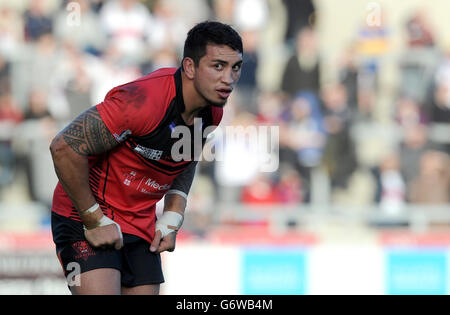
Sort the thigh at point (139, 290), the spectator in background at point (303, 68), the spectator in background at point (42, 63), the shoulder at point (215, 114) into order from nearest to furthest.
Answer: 1. the thigh at point (139, 290)
2. the shoulder at point (215, 114)
3. the spectator in background at point (42, 63)
4. the spectator in background at point (303, 68)

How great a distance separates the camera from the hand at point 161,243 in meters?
4.99

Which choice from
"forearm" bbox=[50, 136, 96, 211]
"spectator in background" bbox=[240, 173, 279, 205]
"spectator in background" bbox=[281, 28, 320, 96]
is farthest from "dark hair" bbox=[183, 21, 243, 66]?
"spectator in background" bbox=[281, 28, 320, 96]

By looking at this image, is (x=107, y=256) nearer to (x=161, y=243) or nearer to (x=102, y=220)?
(x=102, y=220)

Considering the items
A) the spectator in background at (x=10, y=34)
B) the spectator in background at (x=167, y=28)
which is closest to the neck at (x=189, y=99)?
the spectator in background at (x=167, y=28)

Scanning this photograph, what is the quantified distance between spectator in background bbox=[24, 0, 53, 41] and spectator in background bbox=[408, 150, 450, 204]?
5.48 meters

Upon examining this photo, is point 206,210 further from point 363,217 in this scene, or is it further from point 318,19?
point 318,19

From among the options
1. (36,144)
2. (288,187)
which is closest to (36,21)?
(36,144)

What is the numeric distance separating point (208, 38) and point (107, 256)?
1412 millimetres

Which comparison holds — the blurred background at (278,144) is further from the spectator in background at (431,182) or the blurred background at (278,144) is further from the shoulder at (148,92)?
the shoulder at (148,92)

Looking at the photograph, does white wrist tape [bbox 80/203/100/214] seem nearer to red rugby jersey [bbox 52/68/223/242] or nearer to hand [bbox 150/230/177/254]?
red rugby jersey [bbox 52/68/223/242]

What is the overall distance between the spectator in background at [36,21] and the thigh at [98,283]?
6858 mm

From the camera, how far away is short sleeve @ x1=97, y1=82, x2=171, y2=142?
4.40 meters

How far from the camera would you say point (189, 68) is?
4699mm

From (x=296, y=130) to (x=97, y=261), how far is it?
21.6 feet
